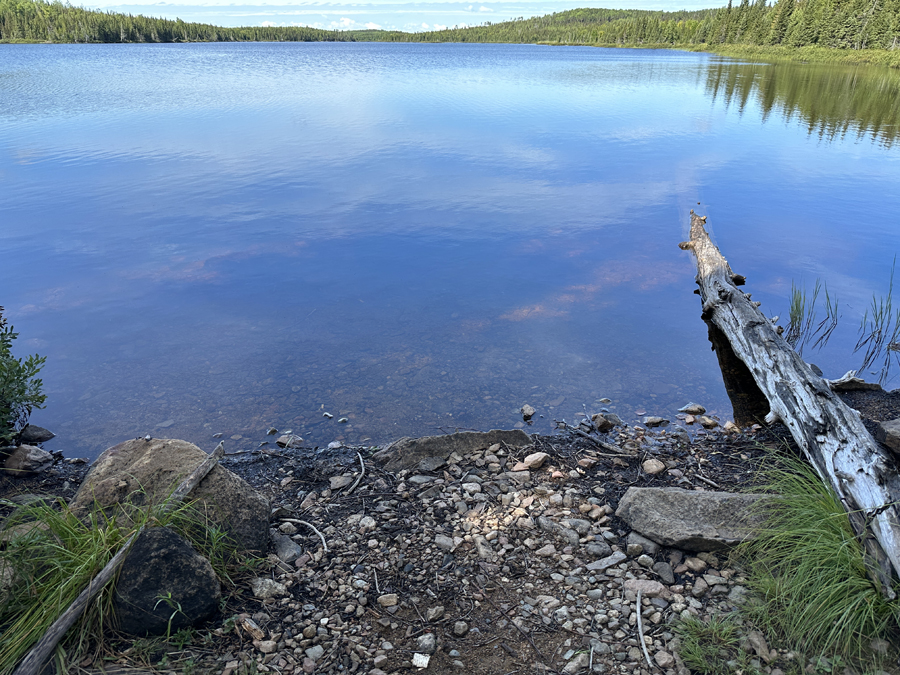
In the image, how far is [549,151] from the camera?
19797mm

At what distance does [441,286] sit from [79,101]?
2753 cm

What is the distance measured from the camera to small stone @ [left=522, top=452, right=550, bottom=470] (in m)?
5.16

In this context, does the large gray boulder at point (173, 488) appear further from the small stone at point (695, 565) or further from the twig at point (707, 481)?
the twig at point (707, 481)

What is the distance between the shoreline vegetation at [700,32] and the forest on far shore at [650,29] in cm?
11

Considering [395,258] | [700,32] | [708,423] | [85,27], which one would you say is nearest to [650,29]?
[700,32]

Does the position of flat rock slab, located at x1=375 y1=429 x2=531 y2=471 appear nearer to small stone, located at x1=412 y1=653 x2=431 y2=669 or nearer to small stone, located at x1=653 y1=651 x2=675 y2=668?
small stone, located at x1=412 y1=653 x2=431 y2=669

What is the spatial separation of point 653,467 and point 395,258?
703cm

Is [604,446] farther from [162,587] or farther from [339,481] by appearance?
[162,587]

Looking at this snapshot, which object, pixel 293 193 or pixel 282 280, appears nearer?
pixel 282 280

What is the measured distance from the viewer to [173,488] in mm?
4074

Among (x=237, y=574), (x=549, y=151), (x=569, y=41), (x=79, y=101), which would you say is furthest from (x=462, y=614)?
(x=569, y=41)

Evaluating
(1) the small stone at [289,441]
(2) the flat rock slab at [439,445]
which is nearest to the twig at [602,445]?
(2) the flat rock slab at [439,445]

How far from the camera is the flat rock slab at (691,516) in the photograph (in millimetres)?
3904

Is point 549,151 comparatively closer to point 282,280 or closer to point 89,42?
point 282,280
